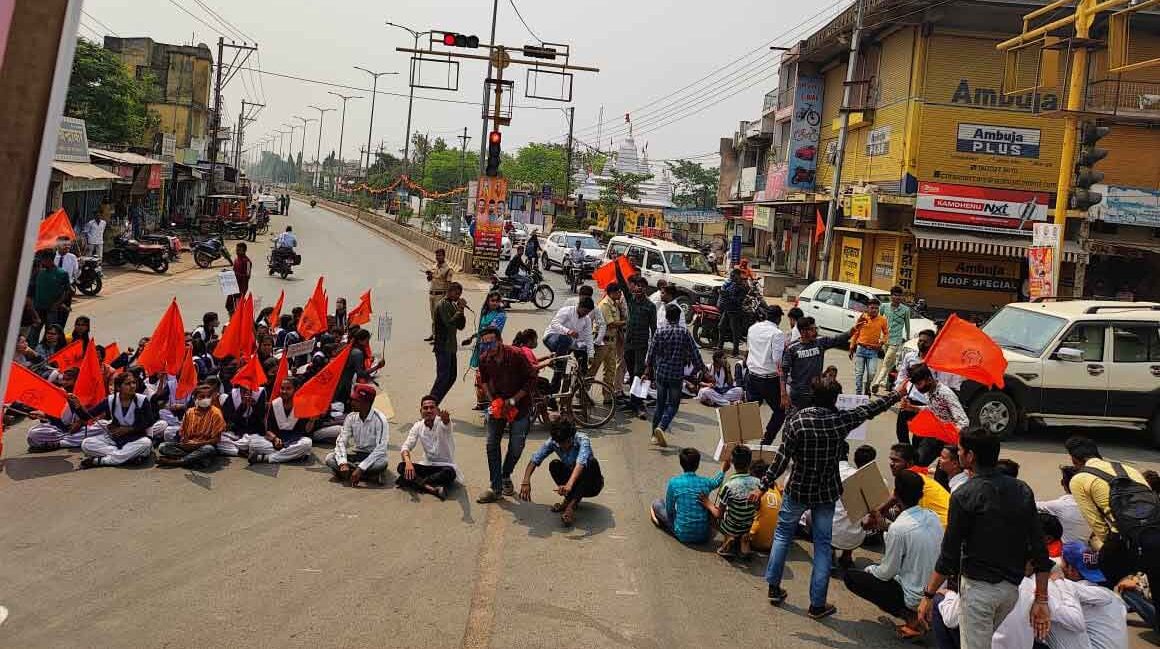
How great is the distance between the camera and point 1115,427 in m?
13.0

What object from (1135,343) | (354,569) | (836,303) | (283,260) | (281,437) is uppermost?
(836,303)

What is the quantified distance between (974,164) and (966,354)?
23.3m

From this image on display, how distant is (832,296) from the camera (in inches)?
838

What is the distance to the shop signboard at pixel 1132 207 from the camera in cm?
2767

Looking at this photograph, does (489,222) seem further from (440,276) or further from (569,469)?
(569,469)

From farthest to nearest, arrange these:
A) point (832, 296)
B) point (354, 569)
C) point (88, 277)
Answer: point (832, 296), point (88, 277), point (354, 569)

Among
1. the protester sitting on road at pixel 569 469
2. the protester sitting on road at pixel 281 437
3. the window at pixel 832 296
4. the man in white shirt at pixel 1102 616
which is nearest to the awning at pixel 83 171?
the protester sitting on road at pixel 281 437

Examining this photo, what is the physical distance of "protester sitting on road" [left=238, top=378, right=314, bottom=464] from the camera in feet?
31.4

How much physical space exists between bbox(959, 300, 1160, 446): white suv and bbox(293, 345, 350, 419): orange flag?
7879mm

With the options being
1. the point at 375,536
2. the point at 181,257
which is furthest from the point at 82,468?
the point at 181,257

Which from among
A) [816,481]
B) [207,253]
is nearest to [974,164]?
[207,253]

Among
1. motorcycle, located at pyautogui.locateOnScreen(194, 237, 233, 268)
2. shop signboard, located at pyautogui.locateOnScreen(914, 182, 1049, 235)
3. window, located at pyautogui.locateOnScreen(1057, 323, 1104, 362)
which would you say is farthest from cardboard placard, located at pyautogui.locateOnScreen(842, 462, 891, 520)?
Answer: motorcycle, located at pyautogui.locateOnScreen(194, 237, 233, 268)

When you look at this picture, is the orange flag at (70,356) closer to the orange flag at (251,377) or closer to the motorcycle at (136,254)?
the orange flag at (251,377)

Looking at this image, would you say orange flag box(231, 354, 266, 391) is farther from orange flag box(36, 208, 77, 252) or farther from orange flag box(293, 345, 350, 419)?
orange flag box(36, 208, 77, 252)
